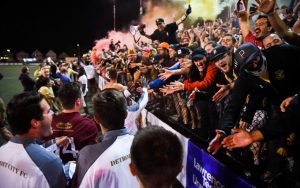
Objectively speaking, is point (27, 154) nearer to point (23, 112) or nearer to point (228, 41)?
point (23, 112)

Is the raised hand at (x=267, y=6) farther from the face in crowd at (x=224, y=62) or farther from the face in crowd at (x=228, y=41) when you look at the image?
the face in crowd at (x=228, y=41)

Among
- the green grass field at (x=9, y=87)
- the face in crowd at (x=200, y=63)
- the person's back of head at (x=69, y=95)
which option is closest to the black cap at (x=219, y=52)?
the face in crowd at (x=200, y=63)

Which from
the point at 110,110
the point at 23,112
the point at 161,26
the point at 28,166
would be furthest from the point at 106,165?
the point at 161,26

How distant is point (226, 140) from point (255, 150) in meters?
2.38

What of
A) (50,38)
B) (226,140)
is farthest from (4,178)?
(50,38)

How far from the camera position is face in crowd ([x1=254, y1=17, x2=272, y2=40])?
217 inches

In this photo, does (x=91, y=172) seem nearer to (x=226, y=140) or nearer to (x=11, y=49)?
(x=226, y=140)

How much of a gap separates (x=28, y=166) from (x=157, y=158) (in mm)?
1386

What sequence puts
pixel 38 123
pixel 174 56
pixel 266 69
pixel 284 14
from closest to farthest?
1. pixel 38 123
2. pixel 266 69
3. pixel 284 14
4. pixel 174 56

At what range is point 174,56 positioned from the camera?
8539 mm

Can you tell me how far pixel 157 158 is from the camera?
1777mm

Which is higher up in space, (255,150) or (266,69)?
(266,69)

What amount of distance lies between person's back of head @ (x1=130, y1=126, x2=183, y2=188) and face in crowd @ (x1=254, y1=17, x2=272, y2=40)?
4.34 metres

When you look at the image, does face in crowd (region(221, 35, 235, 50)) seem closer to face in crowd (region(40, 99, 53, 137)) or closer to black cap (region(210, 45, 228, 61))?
black cap (region(210, 45, 228, 61))
